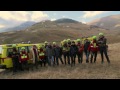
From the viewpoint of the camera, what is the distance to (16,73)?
52.2 ft

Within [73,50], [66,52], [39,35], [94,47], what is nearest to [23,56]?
[66,52]

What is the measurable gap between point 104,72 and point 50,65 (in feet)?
16.6

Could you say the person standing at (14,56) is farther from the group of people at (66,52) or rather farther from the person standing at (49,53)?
the person standing at (49,53)

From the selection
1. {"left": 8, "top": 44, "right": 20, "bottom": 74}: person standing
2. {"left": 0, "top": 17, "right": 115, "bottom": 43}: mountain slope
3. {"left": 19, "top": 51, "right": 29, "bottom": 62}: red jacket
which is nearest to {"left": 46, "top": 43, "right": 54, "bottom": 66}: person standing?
{"left": 19, "top": 51, "right": 29, "bottom": 62}: red jacket

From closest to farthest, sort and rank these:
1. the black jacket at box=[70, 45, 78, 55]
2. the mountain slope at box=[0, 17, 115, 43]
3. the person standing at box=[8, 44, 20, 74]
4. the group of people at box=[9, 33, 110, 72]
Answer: the group of people at box=[9, 33, 110, 72], the person standing at box=[8, 44, 20, 74], the black jacket at box=[70, 45, 78, 55], the mountain slope at box=[0, 17, 115, 43]

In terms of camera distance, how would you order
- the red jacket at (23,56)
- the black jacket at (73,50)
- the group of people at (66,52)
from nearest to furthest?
the group of people at (66,52) → the red jacket at (23,56) → the black jacket at (73,50)

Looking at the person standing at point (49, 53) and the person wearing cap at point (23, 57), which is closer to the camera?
the person wearing cap at point (23, 57)

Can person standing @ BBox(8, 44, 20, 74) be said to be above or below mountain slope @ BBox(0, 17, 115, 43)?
above

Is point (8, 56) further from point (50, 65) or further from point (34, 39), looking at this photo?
point (34, 39)

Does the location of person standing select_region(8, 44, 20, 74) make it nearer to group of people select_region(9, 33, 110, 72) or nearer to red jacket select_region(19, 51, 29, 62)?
group of people select_region(9, 33, 110, 72)

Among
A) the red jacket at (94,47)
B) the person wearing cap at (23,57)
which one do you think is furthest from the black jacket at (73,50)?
the person wearing cap at (23,57)

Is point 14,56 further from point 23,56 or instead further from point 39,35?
point 39,35
